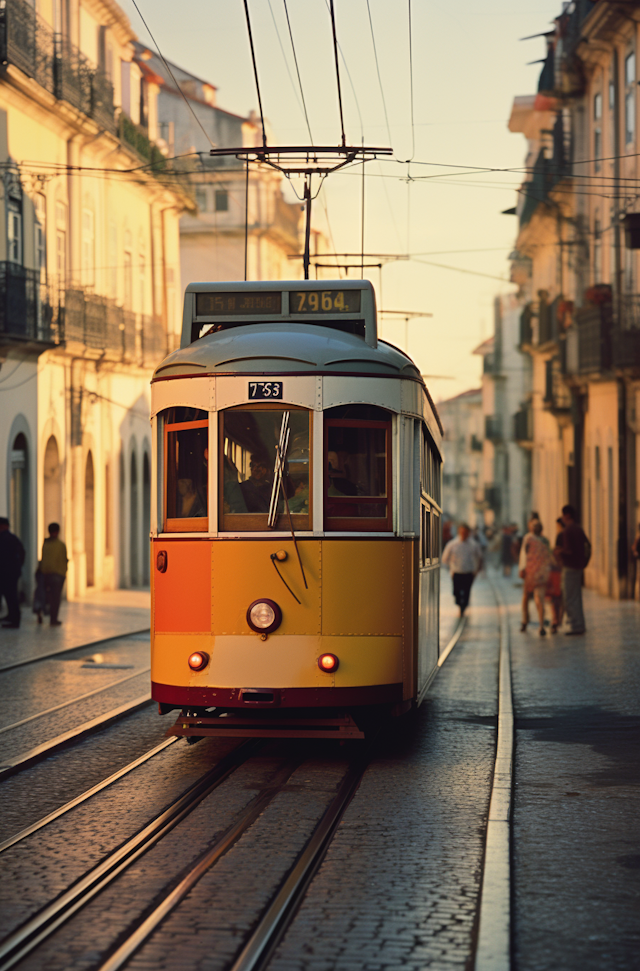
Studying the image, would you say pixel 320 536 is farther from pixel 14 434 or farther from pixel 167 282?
pixel 167 282

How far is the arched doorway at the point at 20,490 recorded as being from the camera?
29.3 metres

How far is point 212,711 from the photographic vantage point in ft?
40.0

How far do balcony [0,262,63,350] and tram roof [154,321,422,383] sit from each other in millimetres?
16550

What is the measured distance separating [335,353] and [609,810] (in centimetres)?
347

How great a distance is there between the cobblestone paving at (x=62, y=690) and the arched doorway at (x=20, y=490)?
1007 centimetres

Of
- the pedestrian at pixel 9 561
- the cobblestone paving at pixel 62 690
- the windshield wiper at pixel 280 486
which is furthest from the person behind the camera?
the pedestrian at pixel 9 561

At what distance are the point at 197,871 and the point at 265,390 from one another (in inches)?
153

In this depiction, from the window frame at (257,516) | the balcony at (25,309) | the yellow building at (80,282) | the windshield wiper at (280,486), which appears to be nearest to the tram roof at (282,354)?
the window frame at (257,516)

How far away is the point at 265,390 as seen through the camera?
32.1 ft

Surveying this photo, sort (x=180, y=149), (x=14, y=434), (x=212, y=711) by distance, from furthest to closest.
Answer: (x=180, y=149) < (x=14, y=434) < (x=212, y=711)

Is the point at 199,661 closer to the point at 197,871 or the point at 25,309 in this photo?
the point at 197,871

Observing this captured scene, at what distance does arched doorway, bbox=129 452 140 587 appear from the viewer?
3859cm

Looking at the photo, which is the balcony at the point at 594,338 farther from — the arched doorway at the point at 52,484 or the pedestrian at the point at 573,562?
the arched doorway at the point at 52,484

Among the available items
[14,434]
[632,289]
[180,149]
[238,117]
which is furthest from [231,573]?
[238,117]
